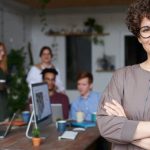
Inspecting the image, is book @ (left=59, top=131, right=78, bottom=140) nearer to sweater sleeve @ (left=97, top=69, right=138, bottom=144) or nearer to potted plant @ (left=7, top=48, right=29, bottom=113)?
sweater sleeve @ (left=97, top=69, right=138, bottom=144)

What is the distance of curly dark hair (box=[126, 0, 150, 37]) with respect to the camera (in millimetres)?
1308

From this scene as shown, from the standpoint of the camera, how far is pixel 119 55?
7.37 m

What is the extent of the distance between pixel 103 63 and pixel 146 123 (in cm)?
618

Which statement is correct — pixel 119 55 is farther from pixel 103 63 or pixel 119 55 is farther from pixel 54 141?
pixel 54 141

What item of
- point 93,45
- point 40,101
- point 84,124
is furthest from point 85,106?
point 93,45

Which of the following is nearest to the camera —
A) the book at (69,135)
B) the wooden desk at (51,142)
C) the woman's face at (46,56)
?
the wooden desk at (51,142)

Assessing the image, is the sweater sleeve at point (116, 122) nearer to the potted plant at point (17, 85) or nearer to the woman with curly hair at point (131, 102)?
the woman with curly hair at point (131, 102)

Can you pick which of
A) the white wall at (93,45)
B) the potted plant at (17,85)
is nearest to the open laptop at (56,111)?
the potted plant at (17,85)

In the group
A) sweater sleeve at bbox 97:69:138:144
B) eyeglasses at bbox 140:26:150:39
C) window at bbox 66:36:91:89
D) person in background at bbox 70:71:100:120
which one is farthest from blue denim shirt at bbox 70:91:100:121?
window at bbox 66:36:91:89

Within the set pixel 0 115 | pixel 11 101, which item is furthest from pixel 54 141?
pixel 11 101

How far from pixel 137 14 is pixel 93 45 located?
612 cm

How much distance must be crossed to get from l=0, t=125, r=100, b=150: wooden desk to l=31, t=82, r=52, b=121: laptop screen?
17 cm

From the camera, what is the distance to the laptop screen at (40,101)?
258cm

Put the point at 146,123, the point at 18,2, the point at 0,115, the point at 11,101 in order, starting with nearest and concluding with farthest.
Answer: the point at 146,123 → the point at 0,115 → the point at 11,101 → the point at 18,2
